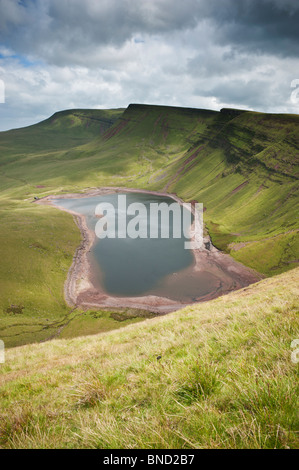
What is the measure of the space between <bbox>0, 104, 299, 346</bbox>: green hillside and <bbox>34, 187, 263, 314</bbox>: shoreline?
2.15m

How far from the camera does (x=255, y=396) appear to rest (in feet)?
8.21

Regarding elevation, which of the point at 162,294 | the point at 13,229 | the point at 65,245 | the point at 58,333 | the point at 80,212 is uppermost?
the point at 80,212

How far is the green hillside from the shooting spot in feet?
140

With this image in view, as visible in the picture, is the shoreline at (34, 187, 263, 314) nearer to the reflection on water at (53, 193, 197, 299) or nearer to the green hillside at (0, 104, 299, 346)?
the reflection on water at (53, 193, 197, 299)

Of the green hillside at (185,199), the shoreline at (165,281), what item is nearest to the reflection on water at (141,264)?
the shoreline at (165,281)

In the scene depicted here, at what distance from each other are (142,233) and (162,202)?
1823 inches

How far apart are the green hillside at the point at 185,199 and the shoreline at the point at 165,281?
7.06 ft

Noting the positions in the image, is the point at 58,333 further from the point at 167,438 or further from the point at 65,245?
the point at 167,438

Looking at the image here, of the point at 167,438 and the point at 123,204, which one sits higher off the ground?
the point at 123,204

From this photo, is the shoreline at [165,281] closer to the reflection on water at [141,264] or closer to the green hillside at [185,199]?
the reflection on water at [141,264]

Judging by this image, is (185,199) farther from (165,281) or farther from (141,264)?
(165,281)

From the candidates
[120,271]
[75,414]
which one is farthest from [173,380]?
[120,271]

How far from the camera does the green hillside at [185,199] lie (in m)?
42.6

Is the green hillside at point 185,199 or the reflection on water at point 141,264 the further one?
the reflection on water at point 141,264
